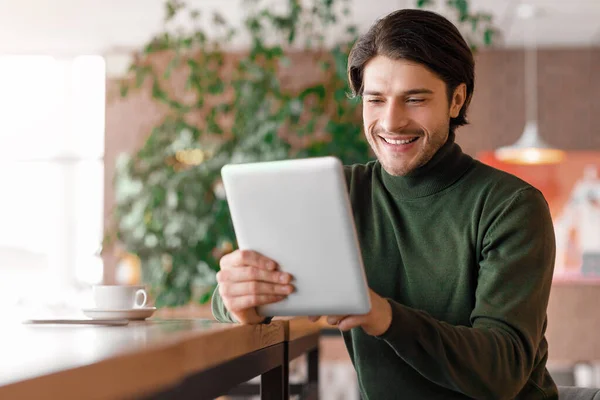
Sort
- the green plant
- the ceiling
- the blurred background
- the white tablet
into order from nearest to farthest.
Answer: the white tablet, the green plant, the ceiling, the blurred background

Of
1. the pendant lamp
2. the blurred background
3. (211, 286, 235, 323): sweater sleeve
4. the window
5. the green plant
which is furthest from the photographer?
the window

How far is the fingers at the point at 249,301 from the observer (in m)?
1.16

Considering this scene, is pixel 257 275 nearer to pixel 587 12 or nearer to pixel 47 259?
pixel 587 12

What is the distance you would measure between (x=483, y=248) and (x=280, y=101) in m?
2.55

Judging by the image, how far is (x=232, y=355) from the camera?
1129 millimetres

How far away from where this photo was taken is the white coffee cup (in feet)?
5.04

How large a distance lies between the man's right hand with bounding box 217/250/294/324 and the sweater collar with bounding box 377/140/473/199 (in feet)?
1.48

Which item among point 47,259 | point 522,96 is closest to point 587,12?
point 522,96

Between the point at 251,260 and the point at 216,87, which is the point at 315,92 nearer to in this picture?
the point at 216,87

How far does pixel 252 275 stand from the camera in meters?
1.16

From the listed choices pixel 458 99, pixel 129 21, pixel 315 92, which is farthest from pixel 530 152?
pixel 458 99

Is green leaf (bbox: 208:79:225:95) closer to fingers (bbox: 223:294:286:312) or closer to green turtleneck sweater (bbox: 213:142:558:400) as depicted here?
green turtleneck sweater (bbox: 213:142:558:400)

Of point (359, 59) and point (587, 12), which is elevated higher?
point (587, 12)

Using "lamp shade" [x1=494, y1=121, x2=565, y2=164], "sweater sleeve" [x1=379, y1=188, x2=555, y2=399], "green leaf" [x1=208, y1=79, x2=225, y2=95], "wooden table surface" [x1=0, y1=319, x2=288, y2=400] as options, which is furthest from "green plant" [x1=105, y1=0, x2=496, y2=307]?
"wooden table surface" [x1=0, y1=319, x2=288, y2=400]
